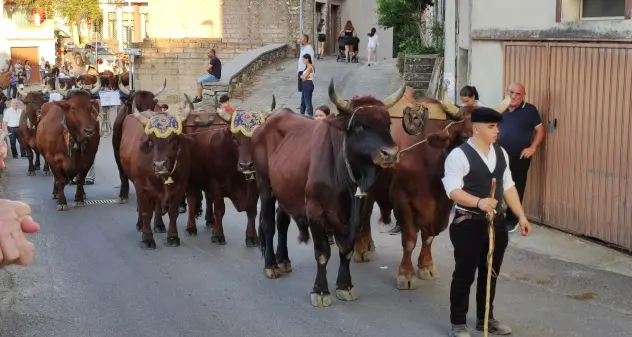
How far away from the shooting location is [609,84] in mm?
9703

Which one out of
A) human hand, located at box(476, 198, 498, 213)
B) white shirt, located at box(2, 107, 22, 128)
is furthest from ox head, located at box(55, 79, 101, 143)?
human hand, located at box(476, 198, 498, 213)

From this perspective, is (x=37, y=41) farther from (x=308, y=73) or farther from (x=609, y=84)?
(x=609, y=84)

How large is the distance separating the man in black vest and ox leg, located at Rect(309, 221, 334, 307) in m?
1.57

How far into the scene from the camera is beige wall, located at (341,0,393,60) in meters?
41.3

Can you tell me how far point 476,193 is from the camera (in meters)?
6.42

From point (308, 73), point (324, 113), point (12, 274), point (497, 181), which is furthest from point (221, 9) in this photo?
point (497, 181)

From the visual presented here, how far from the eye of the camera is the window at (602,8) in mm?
10211

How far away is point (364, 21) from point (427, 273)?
33857 mm

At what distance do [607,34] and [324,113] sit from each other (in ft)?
12.4

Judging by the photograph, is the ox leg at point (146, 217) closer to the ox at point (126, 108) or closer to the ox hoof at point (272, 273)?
the ox hoof at point (272, 273)

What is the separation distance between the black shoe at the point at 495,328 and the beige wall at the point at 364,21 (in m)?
34.6

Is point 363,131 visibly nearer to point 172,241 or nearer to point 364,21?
point 172,241

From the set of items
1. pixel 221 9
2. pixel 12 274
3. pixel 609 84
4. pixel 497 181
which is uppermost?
pixel 221 9

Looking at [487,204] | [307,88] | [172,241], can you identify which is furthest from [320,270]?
[307,88]
